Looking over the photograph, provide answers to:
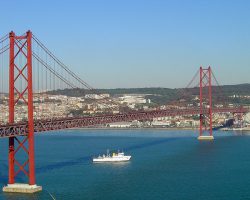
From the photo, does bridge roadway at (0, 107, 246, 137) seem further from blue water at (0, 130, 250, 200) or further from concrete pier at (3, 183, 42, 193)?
blue water at (0, 130, 250, 200)

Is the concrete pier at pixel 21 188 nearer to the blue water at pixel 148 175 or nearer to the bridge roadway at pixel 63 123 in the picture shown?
the blue water at pixel 148 175

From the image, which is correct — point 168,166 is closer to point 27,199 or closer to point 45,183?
point 45,183

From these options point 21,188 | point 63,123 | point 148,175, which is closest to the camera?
point 21,188

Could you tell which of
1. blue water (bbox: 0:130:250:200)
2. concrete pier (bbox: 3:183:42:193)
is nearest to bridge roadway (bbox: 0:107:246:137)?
concrete pier (bbox: 3:183:42:193)

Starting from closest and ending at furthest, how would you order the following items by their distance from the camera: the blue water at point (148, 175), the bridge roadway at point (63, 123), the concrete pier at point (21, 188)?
the bridge roadway at point (63, 123) < the concrete pier at point (21, 188) < the blue water at point (148, 175)

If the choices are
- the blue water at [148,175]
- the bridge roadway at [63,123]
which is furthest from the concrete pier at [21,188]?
the bridge roadway at [63,123]

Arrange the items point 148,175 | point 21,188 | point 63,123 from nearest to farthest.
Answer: point 21,188, point 63,123, point 148,175

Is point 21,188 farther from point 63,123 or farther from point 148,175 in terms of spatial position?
point 148,175

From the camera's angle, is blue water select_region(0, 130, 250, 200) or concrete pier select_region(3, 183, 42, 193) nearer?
concrete pier select_region(3, 183, 42, 193)

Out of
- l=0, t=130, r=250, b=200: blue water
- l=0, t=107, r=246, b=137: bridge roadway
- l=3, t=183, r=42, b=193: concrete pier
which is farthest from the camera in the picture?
l=0, t=130, r=250, b=200: blue water

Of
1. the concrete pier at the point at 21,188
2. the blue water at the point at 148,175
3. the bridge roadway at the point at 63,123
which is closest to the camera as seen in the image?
the bridge roadway at the point at 63,123

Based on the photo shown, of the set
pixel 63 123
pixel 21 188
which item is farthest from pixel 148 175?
pixel 21 188

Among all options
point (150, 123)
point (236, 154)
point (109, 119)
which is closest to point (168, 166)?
point (109, 119)
